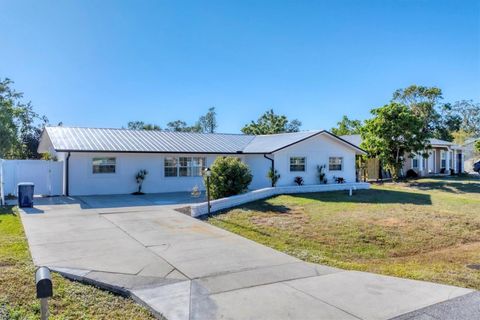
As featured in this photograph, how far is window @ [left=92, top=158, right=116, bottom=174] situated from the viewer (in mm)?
19172

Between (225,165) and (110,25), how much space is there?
872 cm

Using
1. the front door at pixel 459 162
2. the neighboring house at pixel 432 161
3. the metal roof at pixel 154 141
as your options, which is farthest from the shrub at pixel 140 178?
the front door at pixel 459 162

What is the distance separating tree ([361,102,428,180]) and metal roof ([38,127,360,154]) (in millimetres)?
6796

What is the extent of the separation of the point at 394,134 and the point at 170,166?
16392mm

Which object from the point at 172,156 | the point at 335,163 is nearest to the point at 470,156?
the point at 335,163

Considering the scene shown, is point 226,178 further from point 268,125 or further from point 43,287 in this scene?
point 268,125

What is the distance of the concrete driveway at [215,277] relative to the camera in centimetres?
503

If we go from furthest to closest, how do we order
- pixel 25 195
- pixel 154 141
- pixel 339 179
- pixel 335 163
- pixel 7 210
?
pixel 335 163, pixel 339 179, pixel 154 141, pixel 25 195, pixel 7 210

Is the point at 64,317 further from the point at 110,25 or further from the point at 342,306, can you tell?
the point at 110,25

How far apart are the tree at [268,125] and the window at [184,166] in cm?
3092

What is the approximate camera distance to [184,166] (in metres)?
21.9

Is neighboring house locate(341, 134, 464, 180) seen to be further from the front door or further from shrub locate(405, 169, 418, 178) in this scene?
shrub locate(405, 169, 418, 178)

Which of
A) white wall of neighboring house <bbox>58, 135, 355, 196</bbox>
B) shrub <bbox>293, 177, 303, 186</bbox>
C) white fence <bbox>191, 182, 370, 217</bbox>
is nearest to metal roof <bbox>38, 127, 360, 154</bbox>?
white wall of neighboring house <bbox>58, 135, 355, 196</bbox>

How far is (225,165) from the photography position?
15562mm
